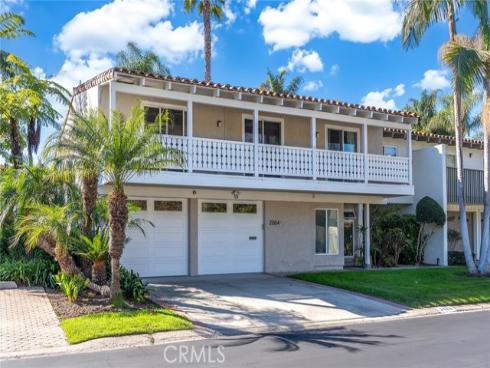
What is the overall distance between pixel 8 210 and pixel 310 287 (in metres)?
8.57

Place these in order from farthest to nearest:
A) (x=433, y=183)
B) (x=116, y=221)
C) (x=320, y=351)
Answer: (x=433, y=183)
(x=116, y=221)
(x=320, y=351)

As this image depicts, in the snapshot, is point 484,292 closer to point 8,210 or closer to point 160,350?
point 160,350

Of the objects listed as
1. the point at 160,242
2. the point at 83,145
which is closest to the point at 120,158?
the point at 83,145

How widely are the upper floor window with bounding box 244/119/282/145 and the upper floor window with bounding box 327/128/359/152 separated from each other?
2.33 meters

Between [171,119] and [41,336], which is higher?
[171,119]

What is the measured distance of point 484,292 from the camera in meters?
15.1

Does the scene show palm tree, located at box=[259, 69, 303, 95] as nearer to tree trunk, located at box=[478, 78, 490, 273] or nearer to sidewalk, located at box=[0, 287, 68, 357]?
tree trunk, located at box=[478, 78, 490, 273]

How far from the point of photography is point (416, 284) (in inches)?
627

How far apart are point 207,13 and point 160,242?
12784mm

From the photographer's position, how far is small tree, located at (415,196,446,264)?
69.2ft

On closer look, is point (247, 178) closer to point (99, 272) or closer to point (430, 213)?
point (99, 272)

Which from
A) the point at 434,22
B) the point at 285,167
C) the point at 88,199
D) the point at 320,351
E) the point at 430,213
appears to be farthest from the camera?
the point at 430,213

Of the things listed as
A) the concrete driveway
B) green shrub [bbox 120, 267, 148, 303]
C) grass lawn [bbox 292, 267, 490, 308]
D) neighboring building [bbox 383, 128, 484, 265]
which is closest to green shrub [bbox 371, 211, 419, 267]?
neighboring building [bbox 383, 128, 484, 265]

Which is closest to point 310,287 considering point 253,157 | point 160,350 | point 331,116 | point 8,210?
point 253,157
